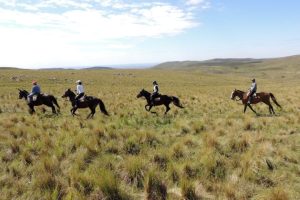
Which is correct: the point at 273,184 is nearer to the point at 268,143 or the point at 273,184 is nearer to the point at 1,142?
the point at 268,143

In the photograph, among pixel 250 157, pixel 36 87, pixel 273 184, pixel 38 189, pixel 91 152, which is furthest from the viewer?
pixel 36 87

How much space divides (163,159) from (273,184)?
3.14 meters

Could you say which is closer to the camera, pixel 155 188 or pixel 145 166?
pixel 155 188

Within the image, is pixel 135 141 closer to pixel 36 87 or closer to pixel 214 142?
pixel 214 142

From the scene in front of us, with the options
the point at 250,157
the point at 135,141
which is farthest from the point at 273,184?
the point at 135,141

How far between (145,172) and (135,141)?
3311 millimetres

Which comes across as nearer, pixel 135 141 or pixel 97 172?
pixel 97 172

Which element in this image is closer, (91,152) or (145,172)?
(145,172)

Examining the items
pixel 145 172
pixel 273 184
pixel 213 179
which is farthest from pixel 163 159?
pixel 273 184

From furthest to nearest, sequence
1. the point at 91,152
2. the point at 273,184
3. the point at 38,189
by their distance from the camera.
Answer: the point at 91,152 < the point at 273,184 < the point at 38,189

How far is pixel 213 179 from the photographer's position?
25.7 ft

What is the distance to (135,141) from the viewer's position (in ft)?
37.4

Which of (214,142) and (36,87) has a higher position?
(36,87)

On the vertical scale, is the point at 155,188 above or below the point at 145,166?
below
